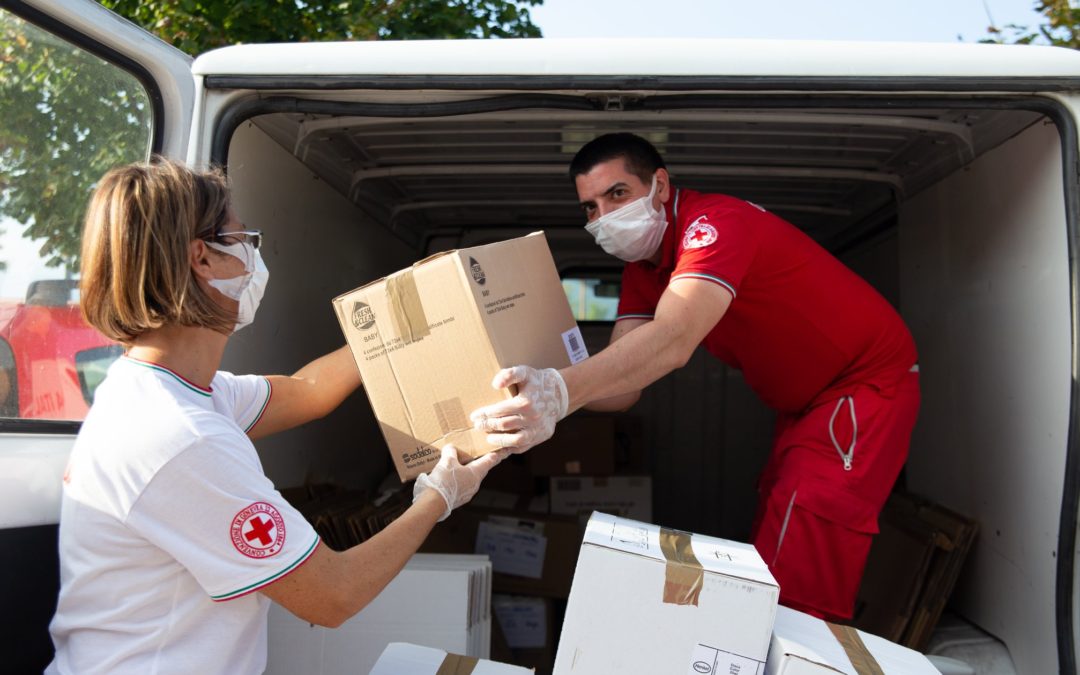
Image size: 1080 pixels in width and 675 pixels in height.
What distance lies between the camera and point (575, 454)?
4.18 meters

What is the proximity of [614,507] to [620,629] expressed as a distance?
2.62 metres

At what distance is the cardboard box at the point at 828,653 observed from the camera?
4.83 feet

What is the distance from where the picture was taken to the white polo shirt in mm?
1422

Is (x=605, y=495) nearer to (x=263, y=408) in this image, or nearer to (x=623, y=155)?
(x=623, y=155)

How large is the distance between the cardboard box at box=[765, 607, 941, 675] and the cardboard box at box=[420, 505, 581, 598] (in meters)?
1.77

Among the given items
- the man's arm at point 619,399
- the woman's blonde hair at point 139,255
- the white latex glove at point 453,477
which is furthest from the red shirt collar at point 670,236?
the woman's blonde hair at point 139,255

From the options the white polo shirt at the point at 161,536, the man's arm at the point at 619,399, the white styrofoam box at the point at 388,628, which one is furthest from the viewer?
the man's arm at the point at 619,399

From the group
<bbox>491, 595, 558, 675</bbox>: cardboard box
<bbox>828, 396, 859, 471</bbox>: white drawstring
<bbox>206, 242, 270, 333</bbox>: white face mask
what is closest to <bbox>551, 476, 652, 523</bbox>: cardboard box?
<bbox>491, 595, 558, 675</bbox>: cardboard box

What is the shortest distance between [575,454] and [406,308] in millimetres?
2354

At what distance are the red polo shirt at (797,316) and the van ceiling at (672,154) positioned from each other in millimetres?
340

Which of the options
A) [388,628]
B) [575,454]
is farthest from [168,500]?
[575,454]

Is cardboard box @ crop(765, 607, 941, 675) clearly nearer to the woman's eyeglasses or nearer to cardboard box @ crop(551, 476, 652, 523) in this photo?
the woman's eyeglasses

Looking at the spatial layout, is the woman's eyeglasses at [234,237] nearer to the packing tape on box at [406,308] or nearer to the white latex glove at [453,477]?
the packing tape on box at [406,308]

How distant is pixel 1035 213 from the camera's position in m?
2.32
